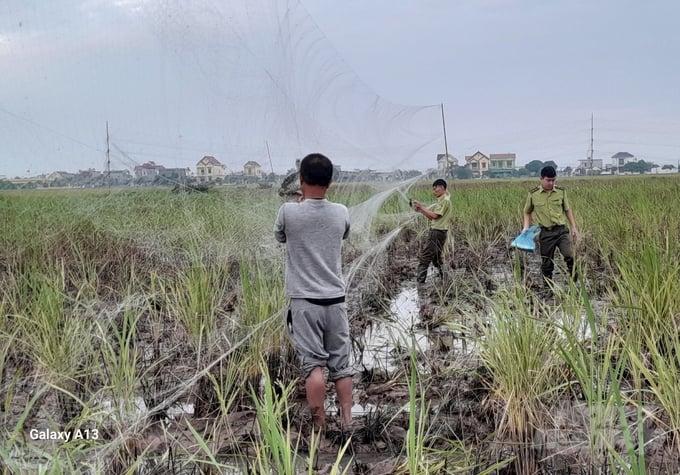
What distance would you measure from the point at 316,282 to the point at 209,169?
4.72 feet

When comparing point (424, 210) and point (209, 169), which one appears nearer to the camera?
point (209, 169)

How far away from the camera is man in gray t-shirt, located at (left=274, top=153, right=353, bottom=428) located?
2.72m

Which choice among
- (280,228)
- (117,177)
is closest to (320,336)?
(280,228)

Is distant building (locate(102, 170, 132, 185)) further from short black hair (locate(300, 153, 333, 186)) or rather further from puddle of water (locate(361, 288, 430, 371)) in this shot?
puddle of water (locate(361, 288, 430, 371))

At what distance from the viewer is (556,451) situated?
7.86 ft

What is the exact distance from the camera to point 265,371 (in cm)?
221

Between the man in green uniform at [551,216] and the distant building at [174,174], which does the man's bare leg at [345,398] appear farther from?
the man in green uniform at [551,216]

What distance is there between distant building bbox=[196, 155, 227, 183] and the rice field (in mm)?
248

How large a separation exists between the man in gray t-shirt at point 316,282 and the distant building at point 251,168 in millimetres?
1215

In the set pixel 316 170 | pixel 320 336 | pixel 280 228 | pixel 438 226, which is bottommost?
pixel 320 336

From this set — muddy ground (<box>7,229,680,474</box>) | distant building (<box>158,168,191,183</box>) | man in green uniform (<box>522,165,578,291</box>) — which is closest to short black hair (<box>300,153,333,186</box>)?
muddy ground (<box>7,229,680,474</box>)

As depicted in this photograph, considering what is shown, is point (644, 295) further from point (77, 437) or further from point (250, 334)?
point (77, 437)

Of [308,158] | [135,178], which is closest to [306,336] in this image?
[308,158]

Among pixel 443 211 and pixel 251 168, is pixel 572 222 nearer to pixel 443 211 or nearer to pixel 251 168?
pixel 443 211
